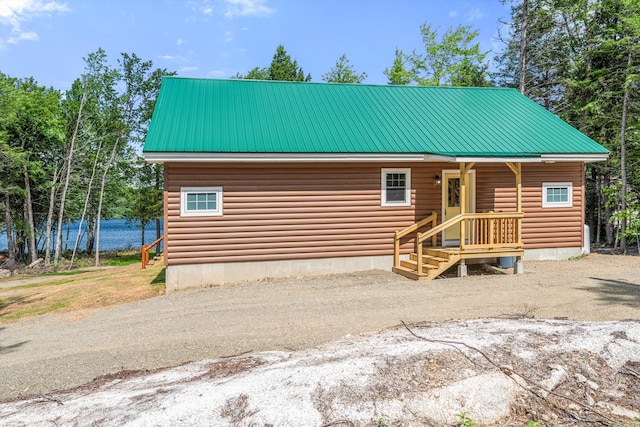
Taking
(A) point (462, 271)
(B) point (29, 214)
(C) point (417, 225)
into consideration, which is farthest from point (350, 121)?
(B) point (29, 214)

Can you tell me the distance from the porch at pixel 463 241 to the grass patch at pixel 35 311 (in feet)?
28.2

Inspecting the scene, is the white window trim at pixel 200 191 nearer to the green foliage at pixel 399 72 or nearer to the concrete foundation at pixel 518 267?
the concrete foundation at pixel 518 267

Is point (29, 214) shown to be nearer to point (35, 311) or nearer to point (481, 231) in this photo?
point (35, 311)

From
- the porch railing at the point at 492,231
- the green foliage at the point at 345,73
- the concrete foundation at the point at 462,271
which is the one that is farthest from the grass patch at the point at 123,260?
the green foliage at the point at 345,73

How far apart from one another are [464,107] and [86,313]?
12868 millimetres

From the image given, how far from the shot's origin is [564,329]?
4512mm

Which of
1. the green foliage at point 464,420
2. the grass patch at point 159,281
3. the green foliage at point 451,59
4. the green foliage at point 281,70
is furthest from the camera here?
the green foliage at point 281,70

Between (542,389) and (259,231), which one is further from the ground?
(259,231)

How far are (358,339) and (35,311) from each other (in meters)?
8.57

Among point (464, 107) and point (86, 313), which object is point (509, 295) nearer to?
point (464, 107)

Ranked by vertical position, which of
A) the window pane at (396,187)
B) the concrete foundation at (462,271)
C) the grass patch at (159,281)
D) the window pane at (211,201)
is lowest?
the grass patch at (159,281)

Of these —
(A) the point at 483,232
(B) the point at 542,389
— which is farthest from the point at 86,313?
(A) the point at 483,232

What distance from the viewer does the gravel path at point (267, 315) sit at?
564 centimetres

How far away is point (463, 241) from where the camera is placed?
1012 cm
